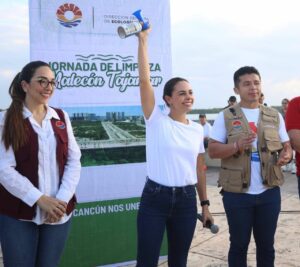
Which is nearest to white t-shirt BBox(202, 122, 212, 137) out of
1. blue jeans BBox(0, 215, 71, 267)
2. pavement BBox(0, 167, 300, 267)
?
pavement BBox(0, 167, 300, 267)

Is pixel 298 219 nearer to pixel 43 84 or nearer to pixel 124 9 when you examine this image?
pixel 124 9

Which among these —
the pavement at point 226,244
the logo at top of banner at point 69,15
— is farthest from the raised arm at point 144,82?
the pavement at point 226,244

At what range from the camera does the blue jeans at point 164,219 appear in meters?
2.65

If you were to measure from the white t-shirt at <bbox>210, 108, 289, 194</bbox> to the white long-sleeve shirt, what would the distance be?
117 centimetres

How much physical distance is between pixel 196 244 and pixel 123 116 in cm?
189

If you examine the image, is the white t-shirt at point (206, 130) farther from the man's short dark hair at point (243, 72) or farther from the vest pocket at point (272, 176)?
the vest pocket at point (272, 176)

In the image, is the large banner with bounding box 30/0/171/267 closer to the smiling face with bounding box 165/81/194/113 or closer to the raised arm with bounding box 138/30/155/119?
the raised arm with bounding box 138/30/155/119

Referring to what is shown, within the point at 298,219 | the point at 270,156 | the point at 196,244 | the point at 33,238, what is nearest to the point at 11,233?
the point at 33,238

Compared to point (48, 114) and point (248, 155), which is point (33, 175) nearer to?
point (48, 114)

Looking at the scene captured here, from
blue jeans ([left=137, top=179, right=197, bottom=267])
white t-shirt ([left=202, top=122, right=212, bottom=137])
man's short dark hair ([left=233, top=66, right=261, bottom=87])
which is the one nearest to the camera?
blue jeans ([left=137, top=179, right=197, bottom=267])

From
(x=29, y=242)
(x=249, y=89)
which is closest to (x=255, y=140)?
(x=249, y=89)

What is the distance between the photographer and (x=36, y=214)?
2330mm

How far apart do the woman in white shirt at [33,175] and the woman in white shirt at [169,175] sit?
1.73 feet

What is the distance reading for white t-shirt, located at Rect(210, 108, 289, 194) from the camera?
2.97m
